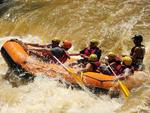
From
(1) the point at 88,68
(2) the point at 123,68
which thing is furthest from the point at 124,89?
(1) the point at 88,68

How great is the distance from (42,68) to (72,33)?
329 cm

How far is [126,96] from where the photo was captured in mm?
7820

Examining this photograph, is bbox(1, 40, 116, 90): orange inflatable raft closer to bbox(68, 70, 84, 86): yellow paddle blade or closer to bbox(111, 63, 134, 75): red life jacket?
bbox(68, 70, 84, 86): yellow paddle blade

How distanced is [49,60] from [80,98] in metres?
1.58

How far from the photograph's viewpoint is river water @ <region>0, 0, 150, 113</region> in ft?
25.9

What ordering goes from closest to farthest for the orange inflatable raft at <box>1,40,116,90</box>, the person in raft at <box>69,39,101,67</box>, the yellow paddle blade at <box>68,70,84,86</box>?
the orange inflatable raft at <box>1,40,116,90</box>, the yellow paddle blade at <box>68,70,84,86</box>, the person in raft at <box>69,39,101,67</box>

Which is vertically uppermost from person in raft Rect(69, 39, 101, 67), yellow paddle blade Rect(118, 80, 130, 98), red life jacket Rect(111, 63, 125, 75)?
person in raft Rect(69, 39, 101, 67)

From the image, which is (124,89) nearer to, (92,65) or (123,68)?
(123,68)

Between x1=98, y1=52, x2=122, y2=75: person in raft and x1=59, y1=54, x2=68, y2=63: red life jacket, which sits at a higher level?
x1=59, y1=54, x2=68, y2=63: red life jacket

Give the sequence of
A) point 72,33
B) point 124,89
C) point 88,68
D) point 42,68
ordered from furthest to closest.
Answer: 1. point 72,33
2. point 42,68
3. point 88,68
4. point 124,89

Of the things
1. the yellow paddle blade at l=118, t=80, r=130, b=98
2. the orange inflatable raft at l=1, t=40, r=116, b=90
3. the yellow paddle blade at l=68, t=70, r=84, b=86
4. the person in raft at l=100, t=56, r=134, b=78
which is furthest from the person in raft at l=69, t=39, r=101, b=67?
the yellow paddle blade at l=118, t=80, r=130, b=98

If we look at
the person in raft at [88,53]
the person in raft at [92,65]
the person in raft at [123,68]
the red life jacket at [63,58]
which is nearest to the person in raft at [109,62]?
the person in raft at [123,68]

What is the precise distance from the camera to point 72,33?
11.9 meters

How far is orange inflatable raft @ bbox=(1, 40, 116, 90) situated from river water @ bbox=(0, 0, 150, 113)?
0.67 feet
